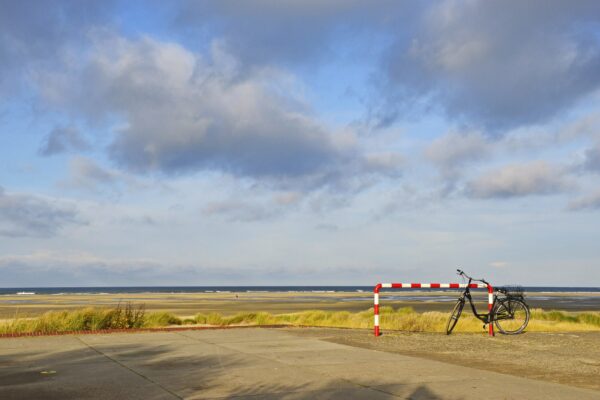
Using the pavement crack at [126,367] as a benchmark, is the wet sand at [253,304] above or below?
Result: above

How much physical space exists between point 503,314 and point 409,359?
5.74 metres

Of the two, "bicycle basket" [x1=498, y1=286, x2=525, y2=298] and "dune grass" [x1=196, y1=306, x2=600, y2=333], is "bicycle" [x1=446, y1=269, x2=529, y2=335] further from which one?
"dune grass" [x1=196, y1=306, x2=600, y2=333]

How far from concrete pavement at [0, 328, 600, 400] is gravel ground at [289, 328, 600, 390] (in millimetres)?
679

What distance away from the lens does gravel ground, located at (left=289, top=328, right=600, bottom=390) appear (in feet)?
31.2

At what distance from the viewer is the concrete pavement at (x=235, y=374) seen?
7.54 m

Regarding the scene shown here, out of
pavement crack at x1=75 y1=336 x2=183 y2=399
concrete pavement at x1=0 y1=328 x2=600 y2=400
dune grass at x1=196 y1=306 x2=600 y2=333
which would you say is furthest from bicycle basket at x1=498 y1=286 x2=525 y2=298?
pavement crack at x1=75 y1=336 x2=183 y2=399

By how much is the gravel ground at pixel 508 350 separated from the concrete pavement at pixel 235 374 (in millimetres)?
679

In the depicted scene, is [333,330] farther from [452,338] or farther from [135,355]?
[135,355]

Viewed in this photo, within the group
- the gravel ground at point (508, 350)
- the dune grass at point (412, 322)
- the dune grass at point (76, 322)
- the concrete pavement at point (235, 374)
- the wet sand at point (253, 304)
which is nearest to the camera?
the concrete pavement at point (235, 374)

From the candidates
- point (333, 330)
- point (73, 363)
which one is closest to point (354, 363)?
point (73, 363)

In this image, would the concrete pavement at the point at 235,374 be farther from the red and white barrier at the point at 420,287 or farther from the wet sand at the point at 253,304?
the wet sand at the point at 253,304

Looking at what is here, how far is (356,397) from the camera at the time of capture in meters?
7.30

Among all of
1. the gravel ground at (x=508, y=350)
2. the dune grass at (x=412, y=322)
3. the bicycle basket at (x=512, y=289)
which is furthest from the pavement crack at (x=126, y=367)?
the bicycle basket at (x=512, y=289)

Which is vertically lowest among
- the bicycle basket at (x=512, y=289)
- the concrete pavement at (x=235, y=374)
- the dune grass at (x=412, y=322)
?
the concrete pavement at (x=235, y=374)
